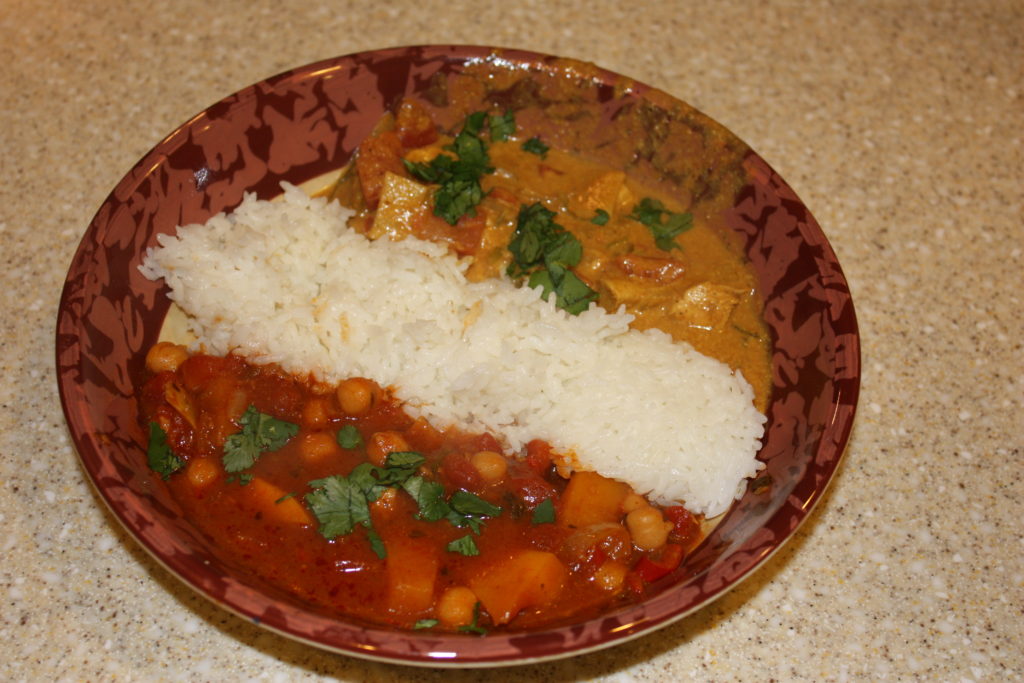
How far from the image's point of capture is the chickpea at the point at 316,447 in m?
3.68

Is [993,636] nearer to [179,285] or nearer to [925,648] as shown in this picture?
[925,648]

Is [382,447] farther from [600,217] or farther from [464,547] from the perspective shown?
[600,217]

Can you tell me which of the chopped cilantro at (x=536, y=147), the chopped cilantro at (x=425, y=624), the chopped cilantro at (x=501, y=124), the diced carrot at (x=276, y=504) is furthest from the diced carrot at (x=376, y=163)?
the chopped cilantro at (x=425, y=624)

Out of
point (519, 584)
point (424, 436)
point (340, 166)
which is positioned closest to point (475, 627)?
point (519, 584)

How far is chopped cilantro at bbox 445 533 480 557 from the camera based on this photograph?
3.40 metres

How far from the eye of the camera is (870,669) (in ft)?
11.4

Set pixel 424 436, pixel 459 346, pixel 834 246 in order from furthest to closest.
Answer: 1. pixel 834 246
2. pixel 459 346
3. pixel 424 436

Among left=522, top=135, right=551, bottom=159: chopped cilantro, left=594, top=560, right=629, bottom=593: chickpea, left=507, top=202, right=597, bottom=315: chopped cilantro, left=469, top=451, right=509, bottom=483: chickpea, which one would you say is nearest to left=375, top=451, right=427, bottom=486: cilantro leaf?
left=469, top=451, right=509, bottom=483: chickpea

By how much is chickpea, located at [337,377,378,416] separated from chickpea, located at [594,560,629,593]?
1239mm

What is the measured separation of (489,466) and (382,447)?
43 cm

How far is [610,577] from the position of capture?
3.28m

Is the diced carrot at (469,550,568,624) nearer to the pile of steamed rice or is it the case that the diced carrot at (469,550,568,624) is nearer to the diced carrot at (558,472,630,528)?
the diced carrot at (558,472,630,528)

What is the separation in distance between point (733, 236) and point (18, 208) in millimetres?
3539

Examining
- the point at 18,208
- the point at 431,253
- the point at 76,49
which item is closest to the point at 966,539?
the point at 431,253
